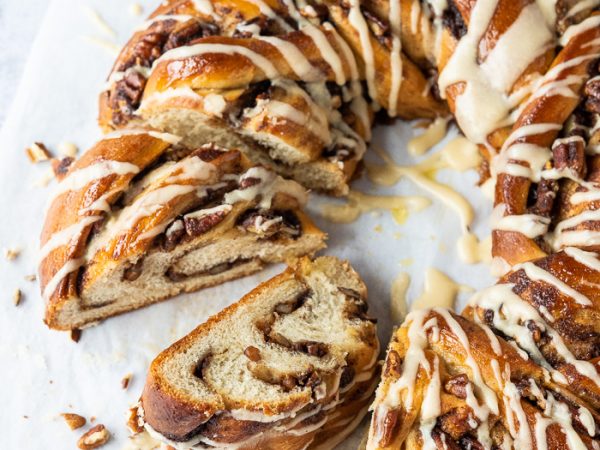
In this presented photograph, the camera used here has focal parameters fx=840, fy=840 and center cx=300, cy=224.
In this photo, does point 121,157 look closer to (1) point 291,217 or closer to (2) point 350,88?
(1) point 291,217

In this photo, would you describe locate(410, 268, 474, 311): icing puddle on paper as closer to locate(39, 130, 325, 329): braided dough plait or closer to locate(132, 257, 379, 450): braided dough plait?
locate(132, 257, 379, 450): braided dough plait

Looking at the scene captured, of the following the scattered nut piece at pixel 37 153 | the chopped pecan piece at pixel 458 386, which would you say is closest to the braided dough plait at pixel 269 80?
the scattered nut piece at pixel 37 153

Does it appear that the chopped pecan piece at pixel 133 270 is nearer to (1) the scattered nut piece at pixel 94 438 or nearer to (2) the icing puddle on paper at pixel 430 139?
(1) the scattered nut piece at pixel 94 438

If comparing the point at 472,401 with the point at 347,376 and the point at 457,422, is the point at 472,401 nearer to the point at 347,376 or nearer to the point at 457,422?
the point at 457,422

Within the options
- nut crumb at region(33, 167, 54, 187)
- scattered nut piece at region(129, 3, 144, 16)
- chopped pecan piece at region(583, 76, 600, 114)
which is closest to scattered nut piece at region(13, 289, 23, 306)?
nut crumb at region(33, 167, 54, 187)

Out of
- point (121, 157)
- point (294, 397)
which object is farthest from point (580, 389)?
point (121, 157)

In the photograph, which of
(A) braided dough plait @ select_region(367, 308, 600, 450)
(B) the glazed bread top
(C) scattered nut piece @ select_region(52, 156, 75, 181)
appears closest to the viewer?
(A) braided dough plait @ select_region(367, 308, 600, 450)

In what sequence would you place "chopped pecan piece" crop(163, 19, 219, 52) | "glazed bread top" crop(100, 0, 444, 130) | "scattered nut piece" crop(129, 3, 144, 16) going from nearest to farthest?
"glazed bread top" crop(100, 0, 444, 130) → "chopped pecan piece" crop(163, 19, 219, 52) → "scattered nut piece" crop(129, 3, 144, 16)
